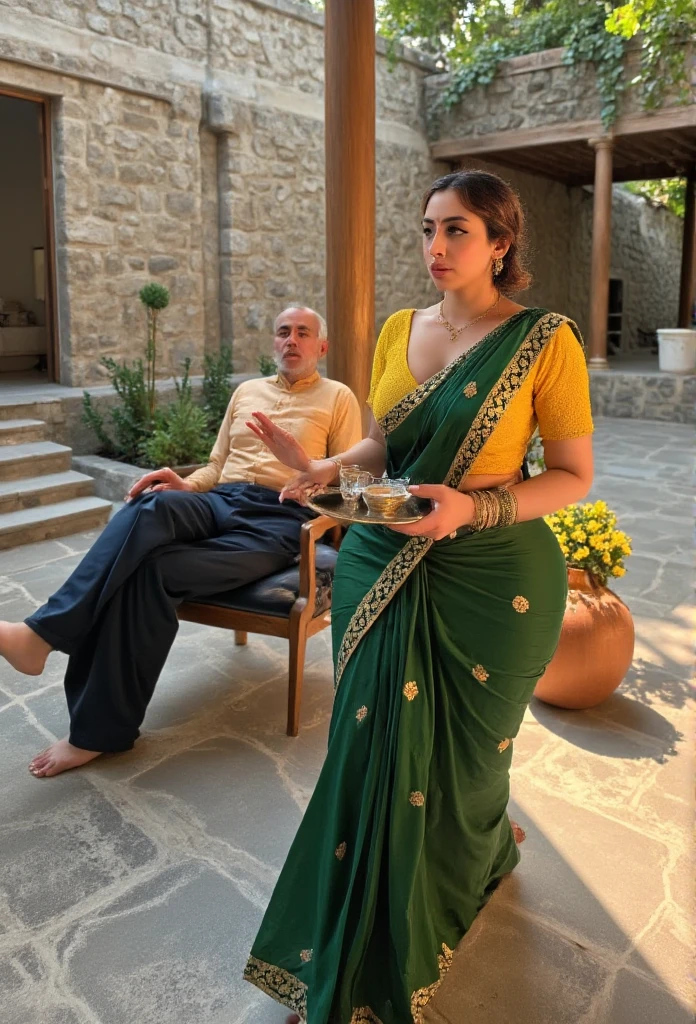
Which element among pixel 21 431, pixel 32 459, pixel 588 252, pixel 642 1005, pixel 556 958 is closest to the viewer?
pixel 642 1005

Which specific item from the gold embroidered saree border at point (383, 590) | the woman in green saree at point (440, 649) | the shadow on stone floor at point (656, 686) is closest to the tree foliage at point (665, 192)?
the shadow on stone floor at point (656, 686)

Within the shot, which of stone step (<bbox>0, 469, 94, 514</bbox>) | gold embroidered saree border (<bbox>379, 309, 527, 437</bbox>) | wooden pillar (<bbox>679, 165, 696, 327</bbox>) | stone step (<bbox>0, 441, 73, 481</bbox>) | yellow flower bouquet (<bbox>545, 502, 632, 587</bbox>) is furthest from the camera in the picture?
wooden pillar (<bbox>679, 165, 696, 327</bbox>)

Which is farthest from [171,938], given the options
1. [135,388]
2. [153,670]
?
[135,388]

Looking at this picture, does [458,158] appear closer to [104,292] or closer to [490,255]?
[104,292]

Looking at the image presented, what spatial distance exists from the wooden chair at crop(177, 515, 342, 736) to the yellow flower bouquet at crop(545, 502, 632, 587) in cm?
89

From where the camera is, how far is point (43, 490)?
5.39 metres

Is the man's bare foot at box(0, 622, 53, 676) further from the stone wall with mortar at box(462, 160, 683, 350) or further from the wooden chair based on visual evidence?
the stone wall with mortar at box(462, 160, 683, 350)

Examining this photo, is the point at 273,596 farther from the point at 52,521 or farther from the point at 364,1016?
the point at 52,521

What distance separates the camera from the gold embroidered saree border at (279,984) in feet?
5.14

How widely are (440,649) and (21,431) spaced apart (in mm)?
5082

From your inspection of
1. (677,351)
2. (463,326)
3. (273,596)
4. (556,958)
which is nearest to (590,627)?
(273,596)

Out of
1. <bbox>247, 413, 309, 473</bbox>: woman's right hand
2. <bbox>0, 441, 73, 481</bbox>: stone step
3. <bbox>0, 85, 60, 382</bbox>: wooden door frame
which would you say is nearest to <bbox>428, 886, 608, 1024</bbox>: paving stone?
<bbox>247, 413, 309, 473</bbox>: woman's right hand

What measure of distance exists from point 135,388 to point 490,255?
16.7 feet

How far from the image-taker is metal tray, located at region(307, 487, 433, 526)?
1432mm
